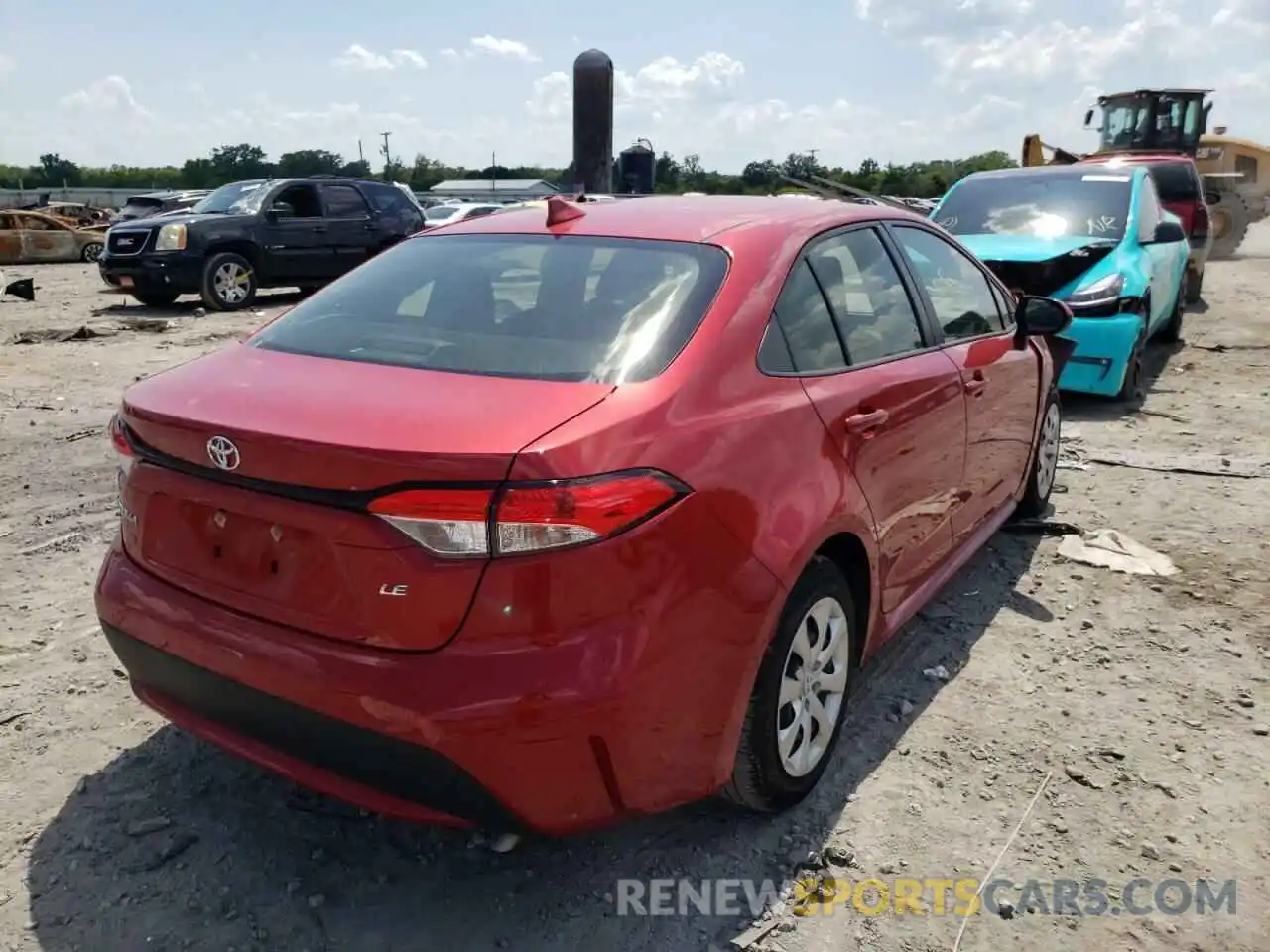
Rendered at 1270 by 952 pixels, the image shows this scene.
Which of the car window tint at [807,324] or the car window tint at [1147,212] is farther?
the car window tint at [1147,212]

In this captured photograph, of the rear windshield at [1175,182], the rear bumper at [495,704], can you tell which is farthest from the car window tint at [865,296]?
the rear windshield at [1175,182]

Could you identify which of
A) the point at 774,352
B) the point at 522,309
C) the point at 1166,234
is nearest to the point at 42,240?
the point at 1166,234

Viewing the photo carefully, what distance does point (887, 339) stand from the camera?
319 centimetres

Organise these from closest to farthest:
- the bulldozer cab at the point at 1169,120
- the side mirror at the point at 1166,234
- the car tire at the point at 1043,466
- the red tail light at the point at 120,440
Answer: the red tail light at the point at 120,440, the car tire at the point at 1043,466, the side mirror at the point at 1166,234, the bulldozer cab at the point at 1169,120

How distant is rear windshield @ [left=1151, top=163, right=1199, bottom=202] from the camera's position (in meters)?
12.3

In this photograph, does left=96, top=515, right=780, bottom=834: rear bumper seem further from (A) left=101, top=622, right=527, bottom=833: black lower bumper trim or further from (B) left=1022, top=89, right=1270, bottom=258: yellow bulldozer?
(B) left=1022, top=89, right=1270, bottom=258: yellow bulldozer

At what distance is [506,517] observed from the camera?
1.96 meters

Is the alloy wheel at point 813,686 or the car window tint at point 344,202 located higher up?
the car window tint at point 344,202

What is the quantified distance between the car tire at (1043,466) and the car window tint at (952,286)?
2.79 feet

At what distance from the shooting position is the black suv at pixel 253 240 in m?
12.9

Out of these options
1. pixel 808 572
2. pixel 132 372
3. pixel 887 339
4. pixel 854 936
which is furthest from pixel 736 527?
pixel 132 372

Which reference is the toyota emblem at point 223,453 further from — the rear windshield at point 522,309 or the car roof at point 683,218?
the car roof at point 683,218

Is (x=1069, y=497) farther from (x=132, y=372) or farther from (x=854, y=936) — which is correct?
(x=132, y=372)

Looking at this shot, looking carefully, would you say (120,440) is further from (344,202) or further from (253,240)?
(344,202)
